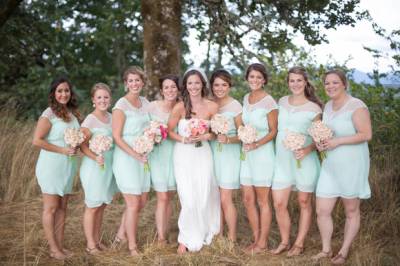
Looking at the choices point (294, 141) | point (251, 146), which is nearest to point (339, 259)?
point (294, 141)

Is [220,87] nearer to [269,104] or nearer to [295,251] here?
[269,104]

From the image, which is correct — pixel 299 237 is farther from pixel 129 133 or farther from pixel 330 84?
pixel 129 133

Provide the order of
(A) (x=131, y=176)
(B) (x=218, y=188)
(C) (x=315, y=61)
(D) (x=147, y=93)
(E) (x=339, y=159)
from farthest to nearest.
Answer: (C) (x=315, y=61) → (D) (x=147, y=93) → (B) (x=218, y=188) → (A) (x=131, y=176) → (E) (x=339, y=159)

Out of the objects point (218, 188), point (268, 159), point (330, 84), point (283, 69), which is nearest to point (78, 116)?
point (218, 188)

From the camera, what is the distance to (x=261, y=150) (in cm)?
630

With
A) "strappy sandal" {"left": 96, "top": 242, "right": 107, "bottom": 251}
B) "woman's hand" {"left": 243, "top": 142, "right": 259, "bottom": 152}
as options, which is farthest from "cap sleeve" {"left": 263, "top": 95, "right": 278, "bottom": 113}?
"strappy sandal" {"left": 96, "top": 242, "right": 107, "bottom": 251}

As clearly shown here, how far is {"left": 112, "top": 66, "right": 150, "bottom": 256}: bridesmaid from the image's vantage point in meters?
6.12

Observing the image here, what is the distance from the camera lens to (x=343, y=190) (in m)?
5.77

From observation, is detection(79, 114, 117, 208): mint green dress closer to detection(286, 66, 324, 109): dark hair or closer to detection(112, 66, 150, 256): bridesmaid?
detection(112, 66, 150, 256): bridesmaid

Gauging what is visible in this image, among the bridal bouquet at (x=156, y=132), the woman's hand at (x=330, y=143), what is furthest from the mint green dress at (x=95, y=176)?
the woman's hand at (x=330, y=143)

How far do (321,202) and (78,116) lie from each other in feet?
11.0

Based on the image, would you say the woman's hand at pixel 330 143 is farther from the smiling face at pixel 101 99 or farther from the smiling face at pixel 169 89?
the smiling face at pixel 101 99

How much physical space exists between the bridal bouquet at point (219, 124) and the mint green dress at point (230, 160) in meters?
0.26

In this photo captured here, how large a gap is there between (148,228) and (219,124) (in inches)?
98.3
